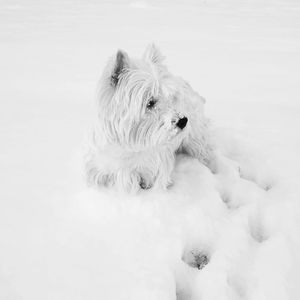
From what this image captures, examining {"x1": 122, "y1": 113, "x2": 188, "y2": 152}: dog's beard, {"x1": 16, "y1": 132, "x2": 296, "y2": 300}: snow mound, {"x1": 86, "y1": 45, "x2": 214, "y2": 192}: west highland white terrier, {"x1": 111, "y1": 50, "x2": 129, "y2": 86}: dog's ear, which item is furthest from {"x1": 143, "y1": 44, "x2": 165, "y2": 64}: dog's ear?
{"x1": 16, "y1": 132, "x2": 296, "y2": 300}: snow mound

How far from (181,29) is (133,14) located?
1954 millimetres

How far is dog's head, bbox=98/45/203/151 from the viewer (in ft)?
8.41

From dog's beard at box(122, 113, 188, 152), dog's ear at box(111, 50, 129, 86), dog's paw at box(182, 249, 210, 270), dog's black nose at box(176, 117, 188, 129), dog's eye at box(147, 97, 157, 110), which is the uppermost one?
dog's ear at box(111, 50, 129, 86)

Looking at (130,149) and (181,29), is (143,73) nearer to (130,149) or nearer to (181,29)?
(130,149)

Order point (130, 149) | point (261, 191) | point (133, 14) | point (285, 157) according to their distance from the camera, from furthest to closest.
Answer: point (133, 14) → point (285, 157) → point (261, 191) → point (130, 149)

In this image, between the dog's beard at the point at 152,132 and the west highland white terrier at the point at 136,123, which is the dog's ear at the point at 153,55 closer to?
the west highland white terrier at the point at 136,123

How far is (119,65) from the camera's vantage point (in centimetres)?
255

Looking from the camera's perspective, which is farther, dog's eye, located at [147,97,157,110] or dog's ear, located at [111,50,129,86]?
dog's eye, located at [147,97,157,110]

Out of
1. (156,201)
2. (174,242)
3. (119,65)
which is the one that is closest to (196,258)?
(174,242)

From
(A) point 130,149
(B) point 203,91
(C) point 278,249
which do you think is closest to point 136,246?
(A) point 130,149

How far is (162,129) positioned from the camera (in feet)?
8.60

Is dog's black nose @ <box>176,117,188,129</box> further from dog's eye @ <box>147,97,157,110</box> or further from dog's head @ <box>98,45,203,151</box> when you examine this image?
dog's eye @ <box>147,97,157,110</box>

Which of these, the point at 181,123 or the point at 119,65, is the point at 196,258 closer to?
the point at 181,123

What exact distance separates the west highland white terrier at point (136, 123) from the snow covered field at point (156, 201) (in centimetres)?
18
